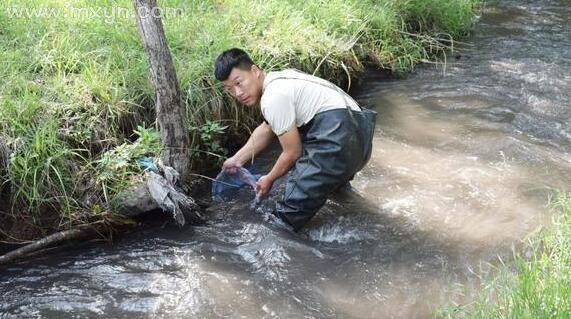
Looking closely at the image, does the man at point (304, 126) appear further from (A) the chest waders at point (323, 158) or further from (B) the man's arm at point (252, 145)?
(B) the man's arm at point (252, 145)

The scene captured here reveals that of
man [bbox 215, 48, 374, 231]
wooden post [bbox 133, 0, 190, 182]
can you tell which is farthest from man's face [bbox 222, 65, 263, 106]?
wooden post [bbox 133, 0, 190, 182]

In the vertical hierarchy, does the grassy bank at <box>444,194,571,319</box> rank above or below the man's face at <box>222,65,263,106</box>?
below

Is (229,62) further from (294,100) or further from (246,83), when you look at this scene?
(294,100)

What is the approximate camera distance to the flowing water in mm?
3320

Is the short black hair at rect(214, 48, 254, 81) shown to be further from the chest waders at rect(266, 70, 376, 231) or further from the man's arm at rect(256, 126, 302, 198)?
the man's arm at rect(256, 126, 302, 198)

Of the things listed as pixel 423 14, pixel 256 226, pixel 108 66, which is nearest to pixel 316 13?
pixel 423 14

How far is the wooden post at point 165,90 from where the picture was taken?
3816mm

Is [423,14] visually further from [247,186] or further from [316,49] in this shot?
[247,186]

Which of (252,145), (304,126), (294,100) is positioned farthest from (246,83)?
(252,145)

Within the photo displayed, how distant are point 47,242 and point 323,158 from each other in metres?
2.04

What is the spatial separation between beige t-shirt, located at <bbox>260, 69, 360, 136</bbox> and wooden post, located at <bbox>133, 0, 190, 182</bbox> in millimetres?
733

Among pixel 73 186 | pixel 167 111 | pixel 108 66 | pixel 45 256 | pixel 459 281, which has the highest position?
pixel 108 66

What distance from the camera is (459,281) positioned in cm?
335

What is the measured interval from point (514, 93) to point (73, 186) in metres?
4.69
